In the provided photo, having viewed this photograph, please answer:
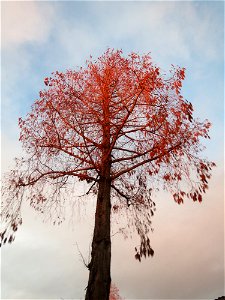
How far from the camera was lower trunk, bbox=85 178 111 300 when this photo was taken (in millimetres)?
6939

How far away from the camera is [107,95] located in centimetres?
998

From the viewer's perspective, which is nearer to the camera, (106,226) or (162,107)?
(106,226)

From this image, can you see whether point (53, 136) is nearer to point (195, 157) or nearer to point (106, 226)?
point (106, 226)

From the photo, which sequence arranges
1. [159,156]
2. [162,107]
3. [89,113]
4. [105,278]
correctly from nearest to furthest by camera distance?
[105,278]
[159,156]
[162,107]
[89,113]

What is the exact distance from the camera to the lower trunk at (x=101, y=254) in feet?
22.8

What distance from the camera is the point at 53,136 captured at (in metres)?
9.43

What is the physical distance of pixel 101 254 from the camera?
7.36 meters

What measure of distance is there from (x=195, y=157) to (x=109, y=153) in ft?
7.79

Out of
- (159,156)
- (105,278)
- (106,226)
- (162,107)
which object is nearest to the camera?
(105,278)

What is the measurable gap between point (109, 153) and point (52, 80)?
3160 mm

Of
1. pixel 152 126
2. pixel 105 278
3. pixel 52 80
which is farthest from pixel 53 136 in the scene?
pixel 105 278

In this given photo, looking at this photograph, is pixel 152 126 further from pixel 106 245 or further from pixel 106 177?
pixel 106 245

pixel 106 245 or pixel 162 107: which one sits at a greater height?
pixel 162 107

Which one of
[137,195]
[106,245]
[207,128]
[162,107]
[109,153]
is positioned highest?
[162,107]
